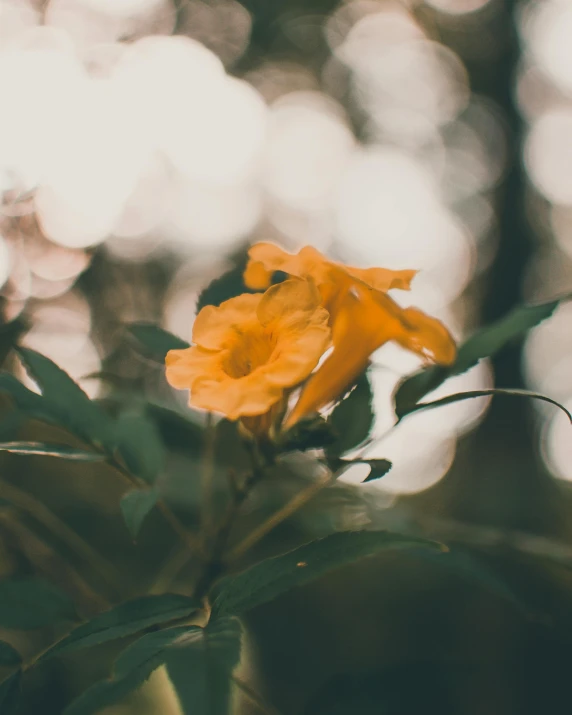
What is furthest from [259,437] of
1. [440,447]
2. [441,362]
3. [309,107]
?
[440,447]

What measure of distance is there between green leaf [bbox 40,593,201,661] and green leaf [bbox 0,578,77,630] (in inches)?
11.4

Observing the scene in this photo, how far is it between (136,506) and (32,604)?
0.34 m

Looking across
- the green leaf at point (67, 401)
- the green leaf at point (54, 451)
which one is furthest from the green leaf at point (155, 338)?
the green leaf at point (54, 451)

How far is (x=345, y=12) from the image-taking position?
665cm

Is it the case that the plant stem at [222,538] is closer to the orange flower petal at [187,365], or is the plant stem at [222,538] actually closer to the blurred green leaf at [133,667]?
the orange flower petal at [187,365]

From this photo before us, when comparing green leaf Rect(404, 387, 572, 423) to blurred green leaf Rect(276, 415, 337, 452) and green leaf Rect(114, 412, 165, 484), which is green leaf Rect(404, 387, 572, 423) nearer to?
blurred green leaf Rect(276, 415, 337, 452)

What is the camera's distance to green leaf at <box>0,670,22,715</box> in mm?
757

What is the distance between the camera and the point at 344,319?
1.02 m

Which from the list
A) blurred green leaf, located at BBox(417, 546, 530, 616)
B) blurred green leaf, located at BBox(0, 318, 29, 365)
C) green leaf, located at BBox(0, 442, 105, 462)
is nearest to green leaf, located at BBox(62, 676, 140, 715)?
green leaf, located at BBox(0, 442, 105, 462)

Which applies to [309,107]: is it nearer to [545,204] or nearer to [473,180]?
[473,180]

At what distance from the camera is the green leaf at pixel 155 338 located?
43.8 inches

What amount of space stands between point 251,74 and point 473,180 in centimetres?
276

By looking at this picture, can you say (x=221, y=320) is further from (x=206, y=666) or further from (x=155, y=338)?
(x=206, y=666)

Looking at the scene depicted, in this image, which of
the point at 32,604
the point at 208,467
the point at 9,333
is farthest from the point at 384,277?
the point at 9,333
